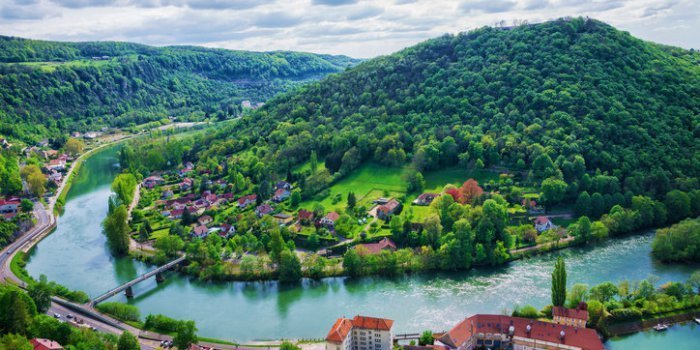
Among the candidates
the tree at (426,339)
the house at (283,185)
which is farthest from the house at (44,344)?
the house at (283,185)

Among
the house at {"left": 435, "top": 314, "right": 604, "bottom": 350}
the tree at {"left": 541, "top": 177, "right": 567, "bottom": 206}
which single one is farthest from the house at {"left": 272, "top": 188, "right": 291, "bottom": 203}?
the house at {"left": 435, "top": 314, "right": 604, "bottom": 350}

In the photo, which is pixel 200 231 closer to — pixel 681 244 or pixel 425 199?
pixel 425 199

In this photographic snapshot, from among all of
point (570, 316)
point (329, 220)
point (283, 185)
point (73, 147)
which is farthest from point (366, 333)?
point (73, 147)

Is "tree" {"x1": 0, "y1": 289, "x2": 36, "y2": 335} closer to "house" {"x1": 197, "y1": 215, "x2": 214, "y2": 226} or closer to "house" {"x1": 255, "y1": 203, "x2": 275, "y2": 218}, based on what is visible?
Result: "house" {"x1": 197, "y1": 215, "x2": 214, "y2": 226}

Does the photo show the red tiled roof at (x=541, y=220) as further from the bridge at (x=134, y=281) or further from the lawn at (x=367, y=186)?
the bridge at (x=134, y=281)

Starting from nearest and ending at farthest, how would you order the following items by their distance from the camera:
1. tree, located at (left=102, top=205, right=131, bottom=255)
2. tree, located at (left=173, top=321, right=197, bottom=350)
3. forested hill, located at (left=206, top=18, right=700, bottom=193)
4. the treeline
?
tree, located at (left=173, top=321, right=197, bottom=350)
the treeline
tree, located at (left=102, top=205, right=131, bottom=255)
forested hill, located at (left=206, top=18, right=700, bottom=193)

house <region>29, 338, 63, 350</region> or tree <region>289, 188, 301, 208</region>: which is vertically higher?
tree <region>289, 188, 301, 208</region>

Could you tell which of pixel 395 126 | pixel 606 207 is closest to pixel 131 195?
pixel 395 126
